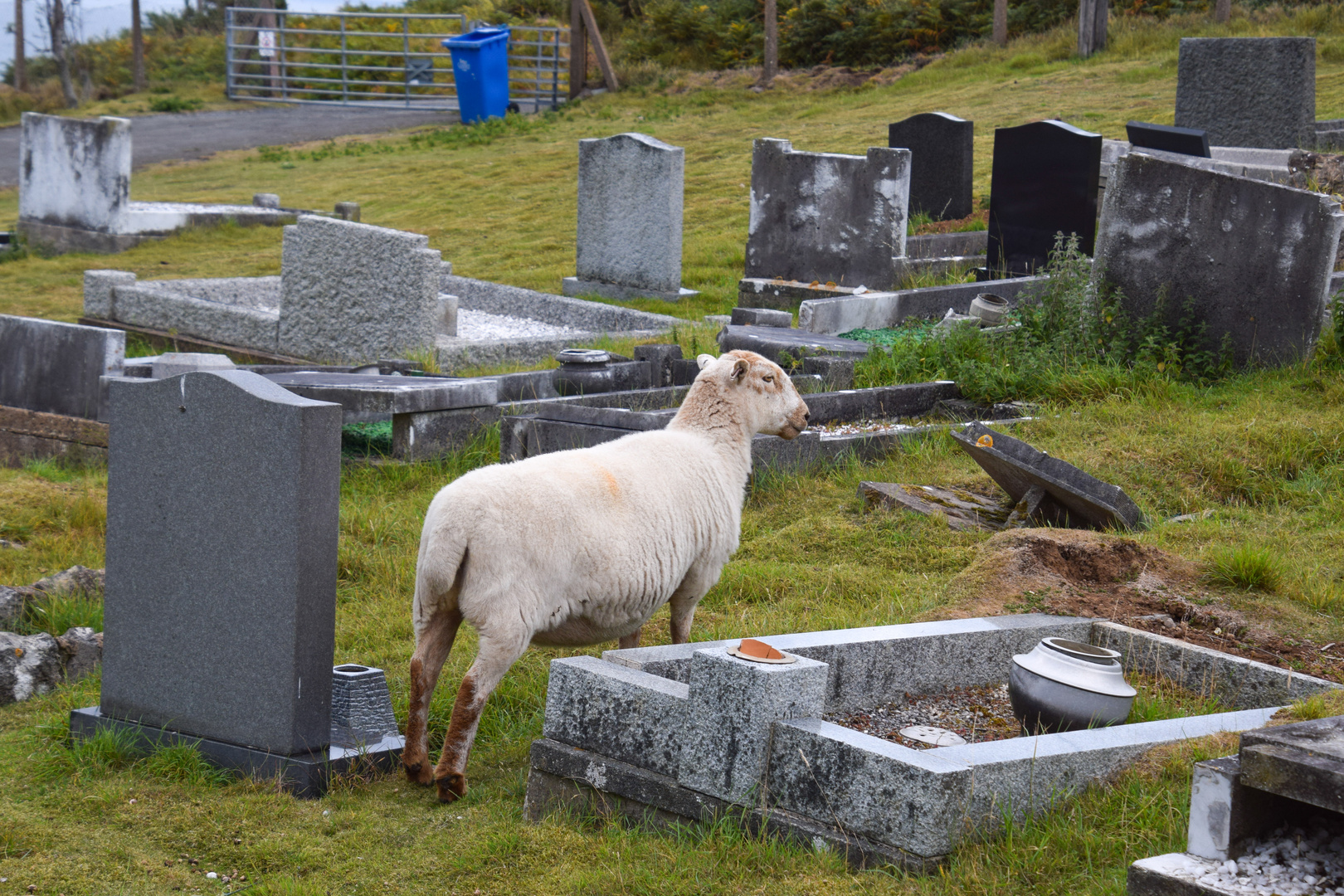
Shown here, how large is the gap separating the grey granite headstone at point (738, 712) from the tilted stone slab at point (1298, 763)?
1184 millimetres

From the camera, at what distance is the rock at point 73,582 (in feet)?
20.3

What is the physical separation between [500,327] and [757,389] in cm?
830

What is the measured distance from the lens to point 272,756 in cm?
434

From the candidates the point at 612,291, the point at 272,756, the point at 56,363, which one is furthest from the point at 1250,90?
the point at 272,756

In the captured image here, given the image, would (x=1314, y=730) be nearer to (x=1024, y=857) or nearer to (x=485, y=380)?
(x=1024, y=857)

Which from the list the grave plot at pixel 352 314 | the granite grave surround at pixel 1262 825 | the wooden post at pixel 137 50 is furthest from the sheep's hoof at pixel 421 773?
the wooden post at pixel 137 50

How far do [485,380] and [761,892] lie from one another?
5.74 m

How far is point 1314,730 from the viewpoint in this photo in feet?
9.51

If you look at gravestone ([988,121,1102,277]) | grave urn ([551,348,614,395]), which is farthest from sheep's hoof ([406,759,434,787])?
gravestone ([988,121,1102,277])

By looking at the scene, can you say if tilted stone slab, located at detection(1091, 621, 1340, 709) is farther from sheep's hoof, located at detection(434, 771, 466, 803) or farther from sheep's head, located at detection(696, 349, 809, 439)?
sheep's hoof, located at detection(434, 771, 466, 803)

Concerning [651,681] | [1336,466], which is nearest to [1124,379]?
[1336,466]

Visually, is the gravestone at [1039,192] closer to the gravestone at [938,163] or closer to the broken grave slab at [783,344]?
the gravestone at [938,163]

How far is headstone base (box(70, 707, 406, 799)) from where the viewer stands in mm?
4301

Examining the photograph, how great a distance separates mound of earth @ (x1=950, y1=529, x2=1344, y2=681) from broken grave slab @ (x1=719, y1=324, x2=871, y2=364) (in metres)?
3.52
